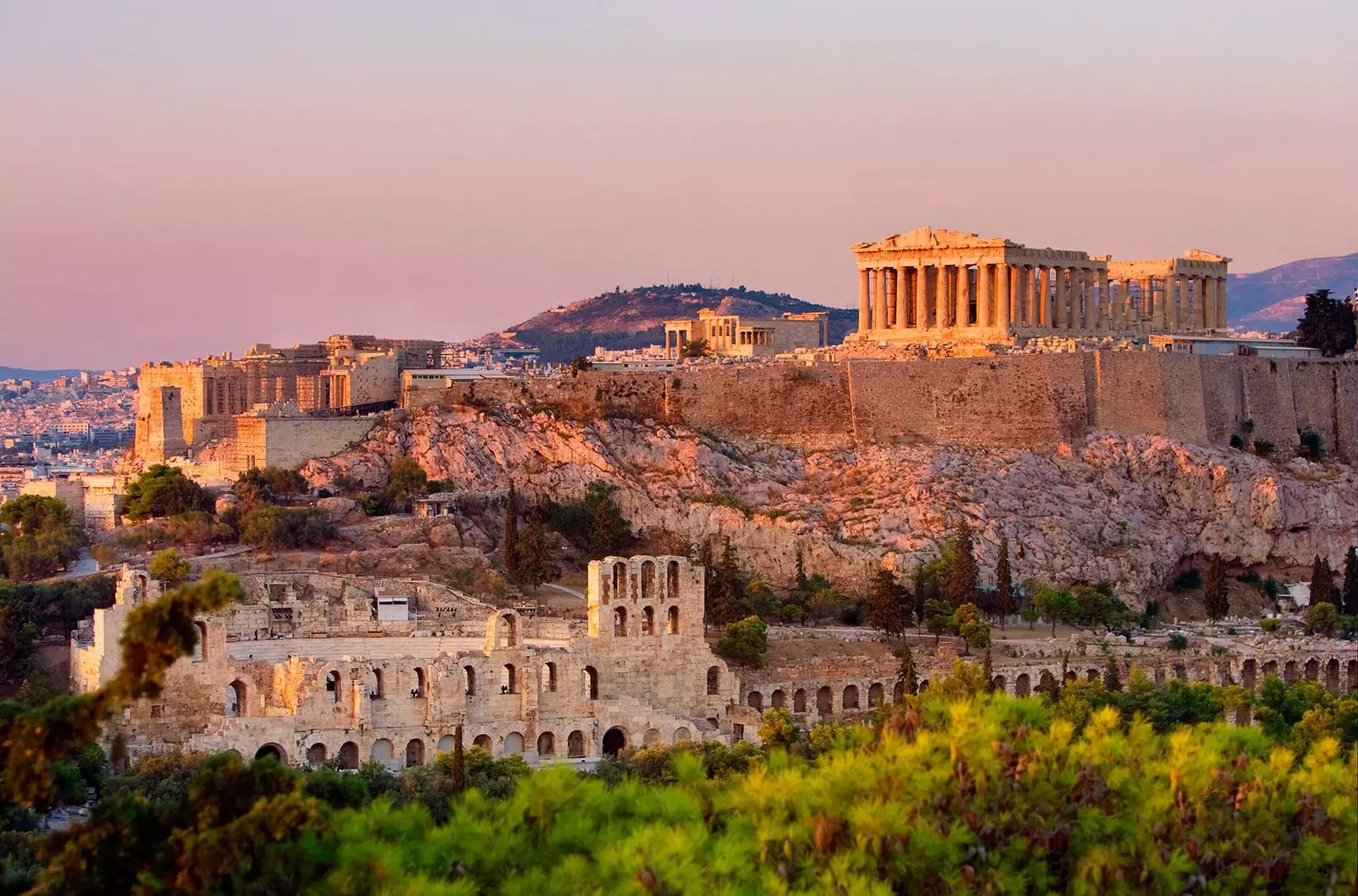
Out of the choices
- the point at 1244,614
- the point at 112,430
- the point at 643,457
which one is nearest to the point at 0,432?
the point at 112,430

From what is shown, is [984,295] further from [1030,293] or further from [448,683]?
[448,683]

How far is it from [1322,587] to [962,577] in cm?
1122

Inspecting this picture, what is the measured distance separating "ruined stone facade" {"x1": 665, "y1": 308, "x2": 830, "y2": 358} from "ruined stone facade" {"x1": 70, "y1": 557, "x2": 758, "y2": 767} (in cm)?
4198

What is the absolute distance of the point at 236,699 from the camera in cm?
5028

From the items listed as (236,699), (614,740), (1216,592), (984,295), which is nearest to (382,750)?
(236,699)

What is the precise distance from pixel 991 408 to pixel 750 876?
44741 millimetres

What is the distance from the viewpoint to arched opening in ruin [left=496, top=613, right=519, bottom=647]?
51.1 m

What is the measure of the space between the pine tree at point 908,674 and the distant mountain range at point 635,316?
9520cm

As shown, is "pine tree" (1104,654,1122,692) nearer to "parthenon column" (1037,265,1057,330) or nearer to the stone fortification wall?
the stone fortification wall

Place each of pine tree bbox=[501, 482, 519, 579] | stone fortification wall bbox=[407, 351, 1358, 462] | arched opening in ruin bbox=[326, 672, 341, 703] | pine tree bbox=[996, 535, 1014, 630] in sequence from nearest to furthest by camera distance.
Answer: arched opening in ruin bbox=[326, 672, 341, 703], pine tree bbox=[501, 482, 519, 579], pine tree bbox=[996, 535, 1014, 630], stone fortification wall bbox=[407, 351, 1358, 462]

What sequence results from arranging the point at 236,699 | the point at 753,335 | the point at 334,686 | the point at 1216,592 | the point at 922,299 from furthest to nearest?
the point at 753,335 < the point at 922,299 < the point at 1216,592 < the point at 236,699 < the point at 334,686

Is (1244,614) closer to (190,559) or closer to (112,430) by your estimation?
(190,559)

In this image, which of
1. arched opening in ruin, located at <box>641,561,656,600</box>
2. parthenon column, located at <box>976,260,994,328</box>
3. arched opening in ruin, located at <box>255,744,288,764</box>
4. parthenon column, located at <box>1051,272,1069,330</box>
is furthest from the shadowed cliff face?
arched opening in ruin, located at <box>255,744,288,764</box>

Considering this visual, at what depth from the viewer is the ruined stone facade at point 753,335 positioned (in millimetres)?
97750
